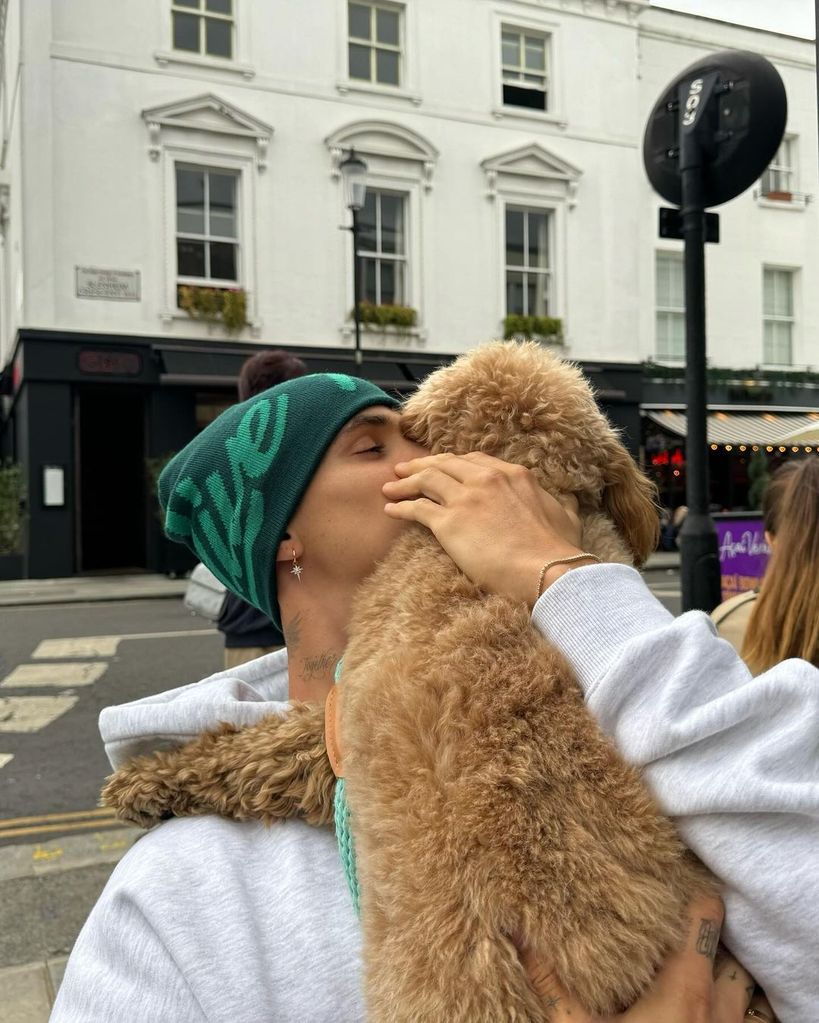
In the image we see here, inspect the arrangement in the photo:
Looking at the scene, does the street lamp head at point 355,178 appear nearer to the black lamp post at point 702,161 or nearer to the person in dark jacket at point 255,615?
the black lamp post at point 702,161

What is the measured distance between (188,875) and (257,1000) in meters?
0.17

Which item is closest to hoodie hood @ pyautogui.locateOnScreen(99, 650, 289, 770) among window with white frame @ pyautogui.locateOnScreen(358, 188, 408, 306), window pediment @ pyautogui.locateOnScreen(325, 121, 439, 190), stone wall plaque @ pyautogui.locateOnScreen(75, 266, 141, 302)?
stone wall plaque @ pyautogui.locateOnScreen(75, 266, 141, 302)

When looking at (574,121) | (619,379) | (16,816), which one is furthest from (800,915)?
(574,121)

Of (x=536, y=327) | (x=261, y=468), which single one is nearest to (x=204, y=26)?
(x=536, y=327)

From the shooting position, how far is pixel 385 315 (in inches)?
639

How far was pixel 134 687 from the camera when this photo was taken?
6.95 metres

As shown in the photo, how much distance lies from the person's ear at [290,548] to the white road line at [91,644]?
7.47 metres

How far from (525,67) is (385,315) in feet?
20.6

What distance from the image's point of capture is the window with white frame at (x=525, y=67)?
17.3m

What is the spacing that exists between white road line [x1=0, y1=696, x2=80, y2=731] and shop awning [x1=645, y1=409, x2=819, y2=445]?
14557 millimetres

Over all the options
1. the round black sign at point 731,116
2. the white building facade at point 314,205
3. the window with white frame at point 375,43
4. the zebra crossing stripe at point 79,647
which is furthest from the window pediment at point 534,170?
the round black sign at point 731,116

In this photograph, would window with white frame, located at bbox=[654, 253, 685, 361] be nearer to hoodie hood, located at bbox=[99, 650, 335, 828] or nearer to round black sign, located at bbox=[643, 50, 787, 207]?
round black sign, located at bbox=[643, 50, 787, 207]

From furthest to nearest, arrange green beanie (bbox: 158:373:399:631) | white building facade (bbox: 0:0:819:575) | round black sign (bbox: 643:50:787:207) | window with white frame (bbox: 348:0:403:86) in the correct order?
window with white frame (bbox: 348:0:403:86) < white building facade (bbox: 0:0:819:575) < round black sign (bbox: 643:50:787:207) < green beanie (bbox: 158:373:399:631)

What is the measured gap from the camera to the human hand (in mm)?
755
